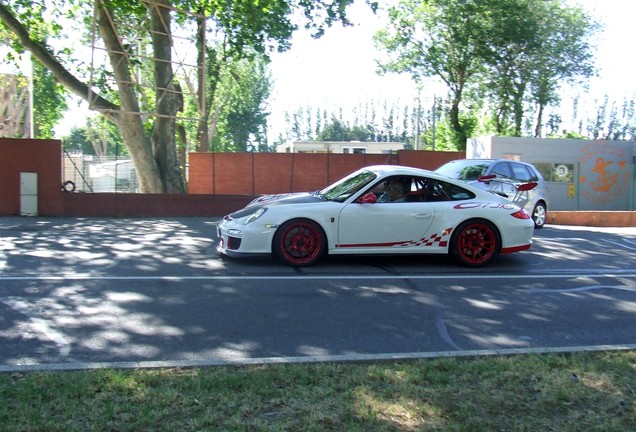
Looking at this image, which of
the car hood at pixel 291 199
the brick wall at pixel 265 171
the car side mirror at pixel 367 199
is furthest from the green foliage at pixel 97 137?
the car side mirror at pixel 367 199

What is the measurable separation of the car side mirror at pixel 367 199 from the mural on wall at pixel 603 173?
23.7m

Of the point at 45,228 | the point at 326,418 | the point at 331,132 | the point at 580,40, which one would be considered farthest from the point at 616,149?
the point at 331,132

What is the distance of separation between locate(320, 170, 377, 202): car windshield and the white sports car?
0.02 meters

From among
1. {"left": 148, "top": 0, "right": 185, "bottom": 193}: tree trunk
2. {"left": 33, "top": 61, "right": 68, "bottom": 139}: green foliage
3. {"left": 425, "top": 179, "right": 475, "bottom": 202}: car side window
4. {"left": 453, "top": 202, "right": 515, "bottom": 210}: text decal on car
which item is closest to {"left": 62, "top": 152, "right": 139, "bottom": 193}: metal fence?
{"left": 148, "top": 0, "right": 185, "bottom": 193}: tree trunk

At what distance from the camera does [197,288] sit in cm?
700

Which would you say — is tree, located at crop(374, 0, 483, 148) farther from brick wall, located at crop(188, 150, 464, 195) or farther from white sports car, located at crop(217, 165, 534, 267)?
white sports car, located at crop(217, 165, 534, 267)

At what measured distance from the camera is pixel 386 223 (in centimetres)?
823

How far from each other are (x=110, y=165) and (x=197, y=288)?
19.3 m

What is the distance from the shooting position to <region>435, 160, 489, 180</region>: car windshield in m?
12.8

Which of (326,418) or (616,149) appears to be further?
(616,149)

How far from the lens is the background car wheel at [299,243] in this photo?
26.7 ft

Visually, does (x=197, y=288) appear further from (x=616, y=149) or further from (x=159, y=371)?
(x=616, y=149)

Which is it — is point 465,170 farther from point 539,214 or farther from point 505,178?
point 539,214

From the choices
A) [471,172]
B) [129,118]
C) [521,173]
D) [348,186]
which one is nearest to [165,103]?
[129,118]
